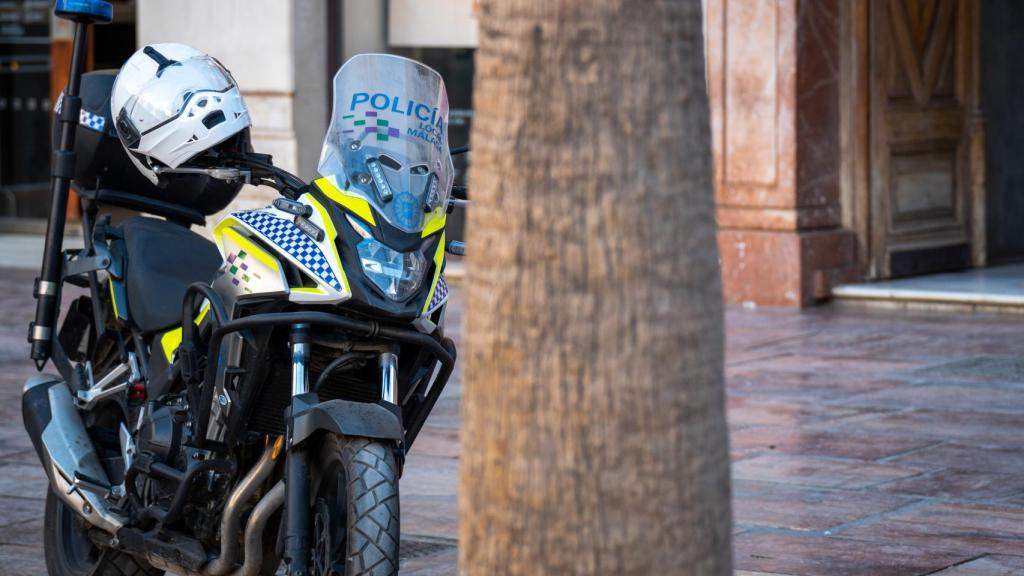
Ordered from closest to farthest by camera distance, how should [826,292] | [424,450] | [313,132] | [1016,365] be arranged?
[424,450]
[1016,365]
[826,292]
[313,132]

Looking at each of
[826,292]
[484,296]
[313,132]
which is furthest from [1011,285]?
[484,296]

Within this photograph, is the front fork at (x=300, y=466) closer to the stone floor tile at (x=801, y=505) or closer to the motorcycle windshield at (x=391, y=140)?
the motorcycle windshield at (x=391, y=140)

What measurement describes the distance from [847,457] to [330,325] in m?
3.25

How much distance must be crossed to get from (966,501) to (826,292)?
17.4 ft

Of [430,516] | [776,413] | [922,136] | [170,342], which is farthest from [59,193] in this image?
[922,136]

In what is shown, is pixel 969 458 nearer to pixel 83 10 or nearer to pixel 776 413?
pixel 776 413

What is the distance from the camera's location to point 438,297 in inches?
164

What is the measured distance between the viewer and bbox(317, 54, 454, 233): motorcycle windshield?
13.4 feet

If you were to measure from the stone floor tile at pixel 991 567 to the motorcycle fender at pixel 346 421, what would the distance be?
1885 mm

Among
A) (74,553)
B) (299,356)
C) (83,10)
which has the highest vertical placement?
(83,10)

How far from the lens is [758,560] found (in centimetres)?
514

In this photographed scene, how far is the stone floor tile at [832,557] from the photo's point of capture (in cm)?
500

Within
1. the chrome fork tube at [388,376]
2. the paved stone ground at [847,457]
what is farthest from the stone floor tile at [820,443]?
the chrome fork tube at [388,376]

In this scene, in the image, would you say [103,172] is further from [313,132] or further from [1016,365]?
[313,132]
